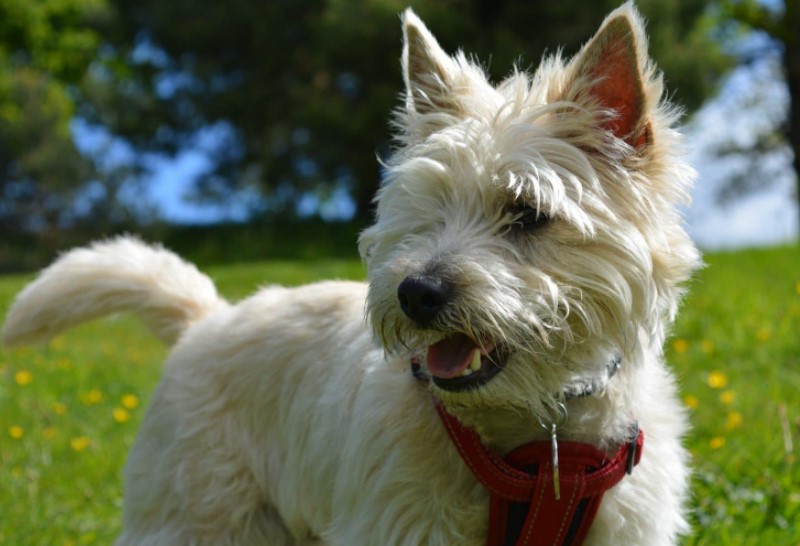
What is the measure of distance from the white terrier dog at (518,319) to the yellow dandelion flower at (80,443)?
3009 mm

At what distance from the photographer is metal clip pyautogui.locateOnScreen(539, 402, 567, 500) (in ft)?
9.45

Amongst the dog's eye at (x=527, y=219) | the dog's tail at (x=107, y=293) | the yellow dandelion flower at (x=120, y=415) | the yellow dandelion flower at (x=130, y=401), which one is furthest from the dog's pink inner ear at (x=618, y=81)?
the yellow dandelion flower at (x=130, y=401)

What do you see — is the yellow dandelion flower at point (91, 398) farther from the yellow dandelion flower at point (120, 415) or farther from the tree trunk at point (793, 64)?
the tree trunk at point (793, 64)

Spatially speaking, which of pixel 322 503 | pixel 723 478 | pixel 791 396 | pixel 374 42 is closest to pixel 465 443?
pixel 322 503

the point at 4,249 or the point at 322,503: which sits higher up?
the point at 322,503

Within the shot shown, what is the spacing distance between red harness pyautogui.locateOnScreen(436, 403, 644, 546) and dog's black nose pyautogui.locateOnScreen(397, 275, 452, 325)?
0.42 meters

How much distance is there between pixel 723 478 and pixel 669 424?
5.14 feet

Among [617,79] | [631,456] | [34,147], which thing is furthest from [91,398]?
[34,147]

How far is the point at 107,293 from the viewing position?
4199 mm

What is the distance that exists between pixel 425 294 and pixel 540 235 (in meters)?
0.44

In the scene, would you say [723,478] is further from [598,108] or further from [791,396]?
[598,108]

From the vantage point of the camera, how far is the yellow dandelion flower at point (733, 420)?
5477 millimetres

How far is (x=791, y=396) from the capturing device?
598cm

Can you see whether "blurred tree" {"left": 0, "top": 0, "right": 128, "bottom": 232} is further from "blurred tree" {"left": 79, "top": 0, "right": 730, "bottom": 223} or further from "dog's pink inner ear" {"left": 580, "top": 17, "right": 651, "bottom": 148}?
"dog's pink inner ear" {"left": 580, "top": 17, "right": 651, "bottom": 148}
